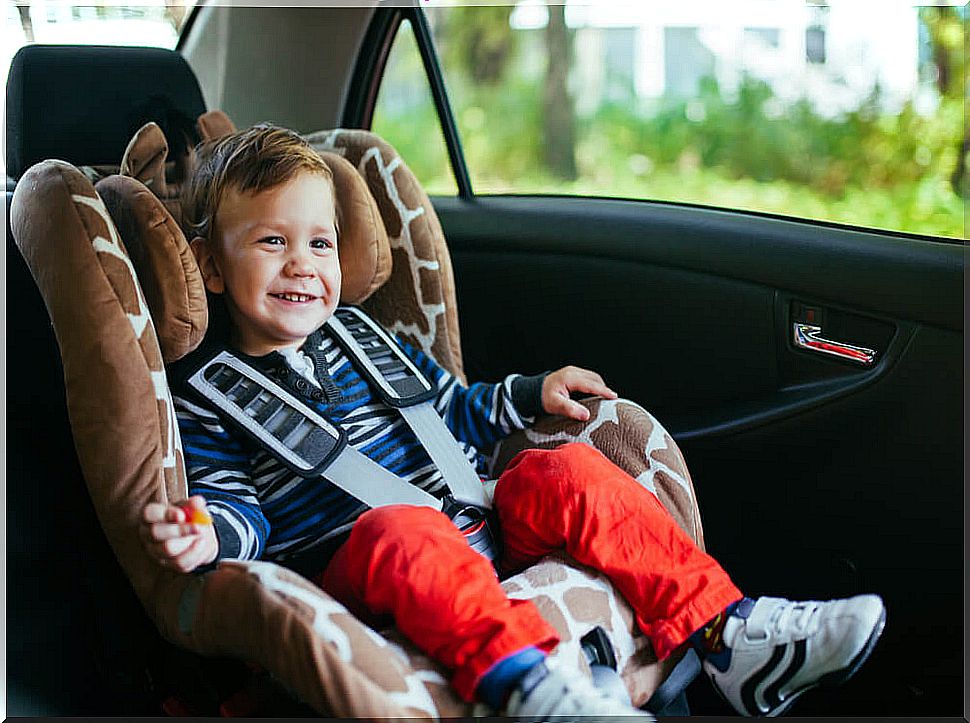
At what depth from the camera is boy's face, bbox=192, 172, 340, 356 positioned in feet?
5.03

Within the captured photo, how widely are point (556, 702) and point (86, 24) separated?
4.57ft

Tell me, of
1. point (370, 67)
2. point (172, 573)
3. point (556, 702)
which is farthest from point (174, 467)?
point (370, 67)

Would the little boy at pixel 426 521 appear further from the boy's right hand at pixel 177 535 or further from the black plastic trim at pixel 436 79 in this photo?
the black plastic trim at pixel 436 79

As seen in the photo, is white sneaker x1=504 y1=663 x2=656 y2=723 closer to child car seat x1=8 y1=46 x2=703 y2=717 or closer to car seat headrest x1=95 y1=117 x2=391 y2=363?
child car seat x1=8 y1=46 x2=703 y2=717

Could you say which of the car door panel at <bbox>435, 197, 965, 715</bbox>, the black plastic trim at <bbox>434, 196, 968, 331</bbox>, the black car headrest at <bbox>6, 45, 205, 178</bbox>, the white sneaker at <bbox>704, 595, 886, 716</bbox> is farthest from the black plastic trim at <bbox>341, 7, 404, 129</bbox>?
the white sneaker at <bbox>704, 595, 886, 716</bbox>

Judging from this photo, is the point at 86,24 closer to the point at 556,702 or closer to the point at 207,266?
the point at 207,266

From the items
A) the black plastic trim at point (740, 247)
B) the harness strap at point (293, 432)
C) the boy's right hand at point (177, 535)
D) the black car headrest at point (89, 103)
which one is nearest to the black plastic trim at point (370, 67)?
the black plastic trim at point (740, 247)

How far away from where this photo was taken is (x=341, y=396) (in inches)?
64.3

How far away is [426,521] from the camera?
1.34m

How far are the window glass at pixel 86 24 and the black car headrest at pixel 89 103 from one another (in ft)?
0.10

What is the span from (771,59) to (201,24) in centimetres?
363

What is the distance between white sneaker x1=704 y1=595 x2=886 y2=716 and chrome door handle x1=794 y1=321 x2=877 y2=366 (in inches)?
22.2

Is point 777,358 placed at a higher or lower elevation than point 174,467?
lower

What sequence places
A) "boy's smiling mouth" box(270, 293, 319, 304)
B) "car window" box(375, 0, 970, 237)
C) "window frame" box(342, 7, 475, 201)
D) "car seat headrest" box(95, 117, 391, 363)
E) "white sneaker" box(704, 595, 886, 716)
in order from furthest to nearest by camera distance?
"car window" box(375, 0, 970, 237) < "window frame" box(342, 7, 475, 201) < "boy's smiling mouth" box(270, 293, 319, 304) < "car seat headrest" box(95, 117, 391, 363) < "white sneaker" box(704, 595, 886, 716)
